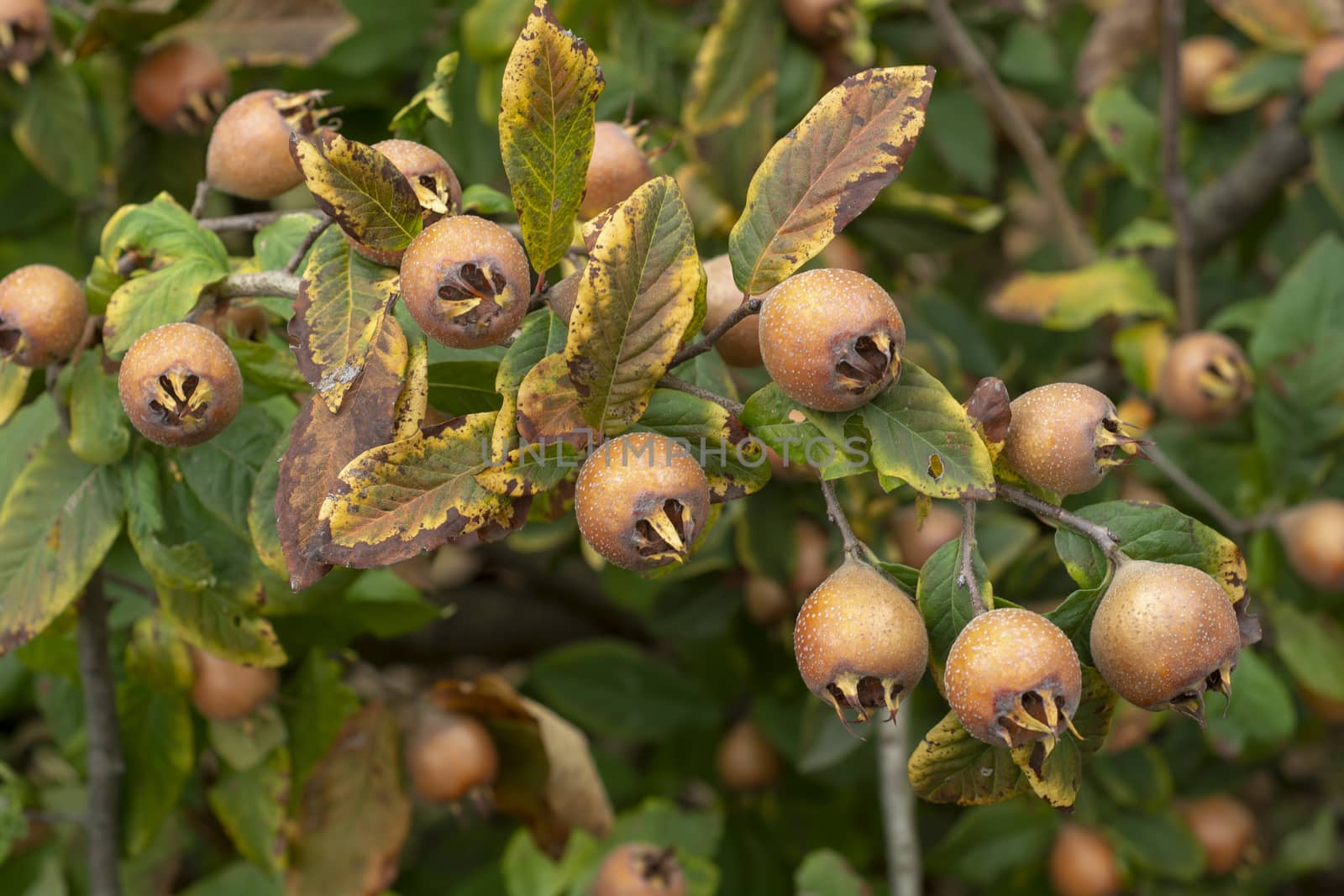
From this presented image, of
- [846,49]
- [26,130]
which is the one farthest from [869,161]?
[26,130]

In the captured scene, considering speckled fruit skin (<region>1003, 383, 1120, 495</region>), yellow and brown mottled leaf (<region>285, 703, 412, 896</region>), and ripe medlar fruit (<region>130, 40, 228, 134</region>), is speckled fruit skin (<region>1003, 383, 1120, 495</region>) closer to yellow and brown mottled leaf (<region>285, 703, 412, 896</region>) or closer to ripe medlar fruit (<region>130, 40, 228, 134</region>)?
yellow and brown mottled leaf (<region>285, 703, 412, 896</region>)

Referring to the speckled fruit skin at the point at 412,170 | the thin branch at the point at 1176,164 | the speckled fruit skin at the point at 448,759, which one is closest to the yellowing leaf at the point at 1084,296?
the thin branch at the point at 1176,164

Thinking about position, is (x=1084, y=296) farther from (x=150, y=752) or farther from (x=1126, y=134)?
(x=150, y=752)

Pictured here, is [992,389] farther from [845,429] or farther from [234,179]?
[234,179]

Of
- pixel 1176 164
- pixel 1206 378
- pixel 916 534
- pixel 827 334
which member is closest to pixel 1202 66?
pixel 1176 164

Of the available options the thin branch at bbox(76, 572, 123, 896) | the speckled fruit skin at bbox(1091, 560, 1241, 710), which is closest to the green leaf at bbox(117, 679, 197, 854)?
the thin branch at bbox(76, 572, 123, 896)

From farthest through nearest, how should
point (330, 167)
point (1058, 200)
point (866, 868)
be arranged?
1. point (866, 868)
2. point (1058, 200)
3. point (330, 167)

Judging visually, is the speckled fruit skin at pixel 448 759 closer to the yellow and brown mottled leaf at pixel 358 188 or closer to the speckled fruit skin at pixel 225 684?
the speckled fruit skin at pixel 225 684

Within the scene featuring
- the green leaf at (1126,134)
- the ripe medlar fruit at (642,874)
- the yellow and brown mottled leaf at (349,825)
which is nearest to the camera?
the yellow and brown mottled leaf at (349,825)
